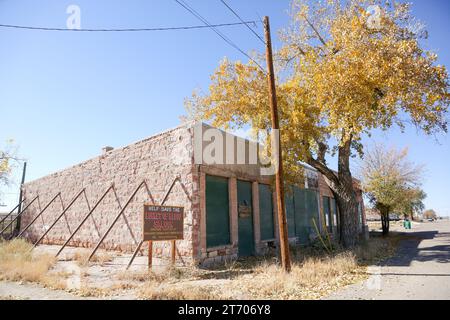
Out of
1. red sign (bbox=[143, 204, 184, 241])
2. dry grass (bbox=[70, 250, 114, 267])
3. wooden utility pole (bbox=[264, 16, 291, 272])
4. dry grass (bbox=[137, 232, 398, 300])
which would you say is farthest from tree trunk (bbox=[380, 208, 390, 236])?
dry grass (bbox=[70, 250, 114, 267])

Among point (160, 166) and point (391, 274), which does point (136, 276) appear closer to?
point (160, 166)

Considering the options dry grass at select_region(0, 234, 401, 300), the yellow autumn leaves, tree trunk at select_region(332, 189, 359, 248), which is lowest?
dry grass at select_region(0, 234, 401, 300)

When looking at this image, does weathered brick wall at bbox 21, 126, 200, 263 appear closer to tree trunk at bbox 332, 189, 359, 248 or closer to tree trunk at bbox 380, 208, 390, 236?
tree trunk at bbox 332, 189, 359, 248

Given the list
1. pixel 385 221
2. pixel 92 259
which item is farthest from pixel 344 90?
pixel 385 221

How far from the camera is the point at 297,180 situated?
16297 mm

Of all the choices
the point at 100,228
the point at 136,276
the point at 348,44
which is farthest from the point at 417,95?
the point at 100,228

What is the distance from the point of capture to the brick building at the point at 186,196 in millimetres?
12305

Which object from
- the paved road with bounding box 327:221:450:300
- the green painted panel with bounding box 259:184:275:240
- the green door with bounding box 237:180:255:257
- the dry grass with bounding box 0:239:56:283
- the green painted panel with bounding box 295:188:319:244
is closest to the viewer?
the paved road with bounding box 327:221:450:300

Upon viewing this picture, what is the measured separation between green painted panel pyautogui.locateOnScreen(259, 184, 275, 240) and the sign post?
19.7 ft

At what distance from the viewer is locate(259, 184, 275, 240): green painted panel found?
640 inches

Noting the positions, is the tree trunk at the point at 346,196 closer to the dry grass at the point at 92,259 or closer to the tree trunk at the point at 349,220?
the tree trunk at the point at 349,220

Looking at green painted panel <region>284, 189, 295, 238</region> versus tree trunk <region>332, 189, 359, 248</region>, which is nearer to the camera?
tree trunk <region>332, 189, 359, 248</region>

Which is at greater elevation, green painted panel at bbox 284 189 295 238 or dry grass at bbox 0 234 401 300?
green painted panel at bbox 284 189 295 238
